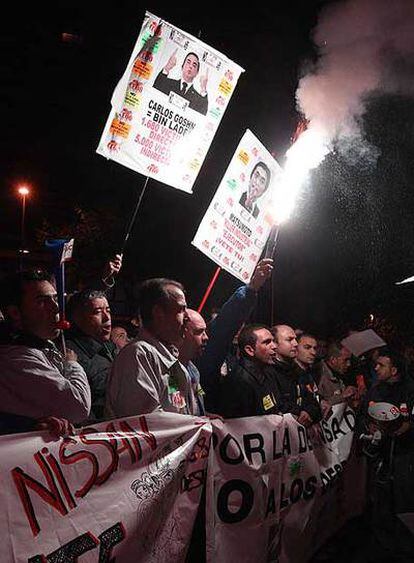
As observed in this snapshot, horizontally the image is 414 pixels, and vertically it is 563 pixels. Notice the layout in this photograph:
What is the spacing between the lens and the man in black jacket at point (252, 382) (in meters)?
4.64

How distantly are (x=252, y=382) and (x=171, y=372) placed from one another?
1.35m

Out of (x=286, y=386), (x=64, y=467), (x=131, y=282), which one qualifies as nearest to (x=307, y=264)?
(x=131, y=282)

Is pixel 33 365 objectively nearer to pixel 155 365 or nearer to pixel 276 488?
pixel 155 365

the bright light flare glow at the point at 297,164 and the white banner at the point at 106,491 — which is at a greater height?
the bright light flare glow at the point at 297,164

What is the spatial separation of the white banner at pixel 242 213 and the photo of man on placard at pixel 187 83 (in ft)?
1.83

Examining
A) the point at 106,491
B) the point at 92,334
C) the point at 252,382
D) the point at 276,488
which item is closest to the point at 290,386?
the point at 252,382

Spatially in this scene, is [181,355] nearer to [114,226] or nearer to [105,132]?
[105,132]

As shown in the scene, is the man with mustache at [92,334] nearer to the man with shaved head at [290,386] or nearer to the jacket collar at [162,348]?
the jacket collar at [162,348]

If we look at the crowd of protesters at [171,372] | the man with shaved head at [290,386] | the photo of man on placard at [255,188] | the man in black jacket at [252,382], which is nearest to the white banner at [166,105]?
the photo of man on placard at [255,188]

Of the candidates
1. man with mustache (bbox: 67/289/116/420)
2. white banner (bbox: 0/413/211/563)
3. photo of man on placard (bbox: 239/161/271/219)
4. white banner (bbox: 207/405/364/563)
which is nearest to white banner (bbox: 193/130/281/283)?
photo of man on placard (bbox: 239/161/271/219)

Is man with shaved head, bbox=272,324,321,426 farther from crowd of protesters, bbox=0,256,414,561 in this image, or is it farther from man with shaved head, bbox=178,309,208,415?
man with shaved head, bbox=178,309,208,415

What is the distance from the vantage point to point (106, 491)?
2.97 m

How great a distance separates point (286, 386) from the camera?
18.1 feet

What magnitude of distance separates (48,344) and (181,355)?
1245 mm
